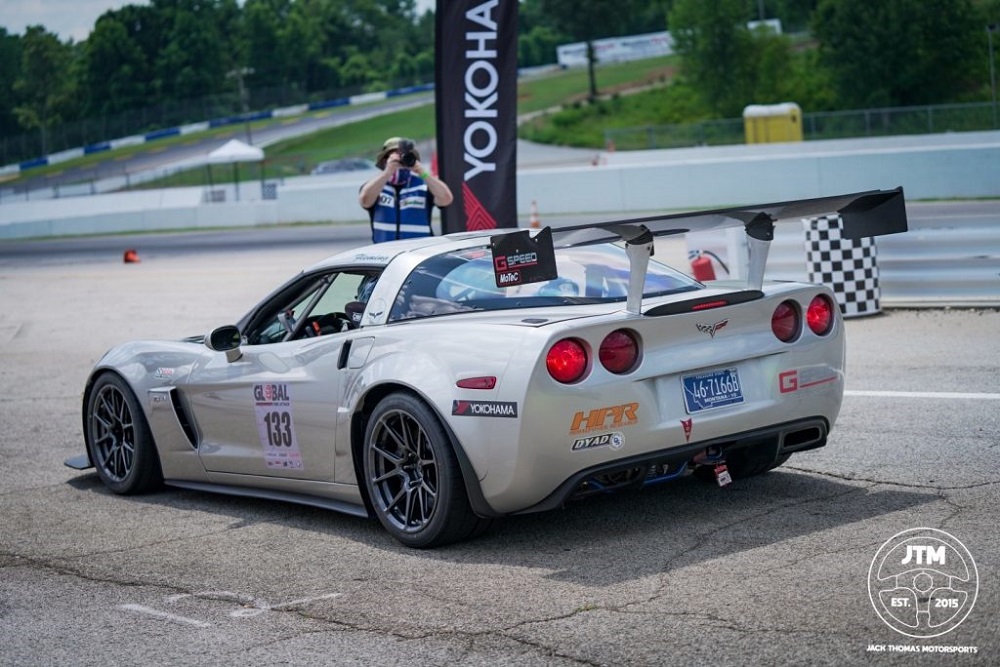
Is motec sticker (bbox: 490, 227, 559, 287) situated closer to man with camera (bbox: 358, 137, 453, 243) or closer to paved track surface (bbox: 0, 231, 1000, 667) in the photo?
paved track surface (bbox: 0, 231, 1000, 667)

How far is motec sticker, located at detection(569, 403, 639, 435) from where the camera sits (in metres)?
4.83

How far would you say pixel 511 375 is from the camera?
189 inches

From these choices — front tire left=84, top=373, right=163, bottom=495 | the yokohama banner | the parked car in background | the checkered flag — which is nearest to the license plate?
front tire left=84, top=373, right=163, bottom=495

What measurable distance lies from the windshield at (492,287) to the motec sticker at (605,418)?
27.3 inches

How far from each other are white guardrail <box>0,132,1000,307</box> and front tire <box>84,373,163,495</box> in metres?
7.12

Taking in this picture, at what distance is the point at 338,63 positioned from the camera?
451ft

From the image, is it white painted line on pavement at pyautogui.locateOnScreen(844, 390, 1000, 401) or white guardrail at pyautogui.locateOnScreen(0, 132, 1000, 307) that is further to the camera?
white guardrail at pyautogui.locateOnScreen(0, 132, 1000, 307)

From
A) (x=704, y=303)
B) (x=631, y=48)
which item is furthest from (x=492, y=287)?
(x=631, y=48)

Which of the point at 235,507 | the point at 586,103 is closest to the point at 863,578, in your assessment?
the point at 235,507

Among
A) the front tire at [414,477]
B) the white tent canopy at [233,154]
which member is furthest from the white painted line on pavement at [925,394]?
the white tent canopy at [233,154]

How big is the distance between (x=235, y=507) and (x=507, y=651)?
2.88m

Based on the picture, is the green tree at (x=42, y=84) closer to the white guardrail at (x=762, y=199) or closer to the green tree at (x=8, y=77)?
the green tree at (x=8, y=77)

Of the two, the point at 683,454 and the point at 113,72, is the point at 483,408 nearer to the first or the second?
the point at 683,454

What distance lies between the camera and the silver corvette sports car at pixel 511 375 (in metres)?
4.87
